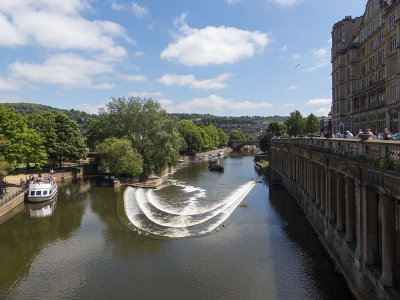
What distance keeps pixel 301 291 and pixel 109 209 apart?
29910 mm

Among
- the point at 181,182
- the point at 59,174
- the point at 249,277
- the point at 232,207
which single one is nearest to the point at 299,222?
the point at 232,207

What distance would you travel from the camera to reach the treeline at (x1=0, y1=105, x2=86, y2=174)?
49219 millimetres

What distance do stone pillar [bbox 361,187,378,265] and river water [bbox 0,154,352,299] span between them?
4.11 metres

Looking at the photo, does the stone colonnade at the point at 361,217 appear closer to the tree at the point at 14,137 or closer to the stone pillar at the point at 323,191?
the stone pillar at the point at 323,191

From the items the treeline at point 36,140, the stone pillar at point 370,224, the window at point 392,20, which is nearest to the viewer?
the stone pillar at point 370,224

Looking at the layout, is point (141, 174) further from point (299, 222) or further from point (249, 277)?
point (249, 277)

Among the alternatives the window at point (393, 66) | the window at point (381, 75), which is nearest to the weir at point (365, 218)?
the window at point (393, 66)

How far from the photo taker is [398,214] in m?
22.9

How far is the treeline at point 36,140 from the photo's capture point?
161 ft

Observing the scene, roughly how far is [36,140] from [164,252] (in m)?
42.6

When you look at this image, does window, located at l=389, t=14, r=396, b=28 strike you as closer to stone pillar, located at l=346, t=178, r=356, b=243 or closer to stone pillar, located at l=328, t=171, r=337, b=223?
stone pillar, located at l=328, t=171, r=337, b=223

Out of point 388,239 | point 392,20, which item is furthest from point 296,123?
point 388,239

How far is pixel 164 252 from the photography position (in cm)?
2672

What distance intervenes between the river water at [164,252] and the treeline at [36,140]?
10946 millimetres
